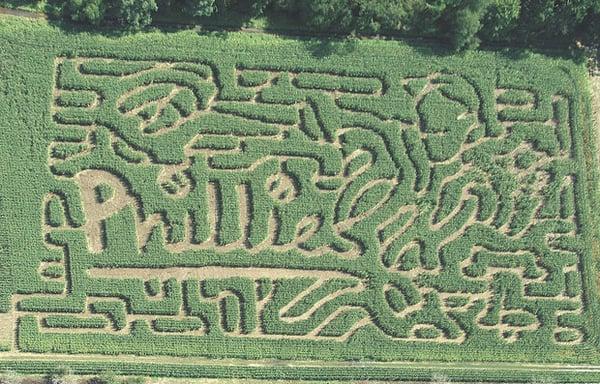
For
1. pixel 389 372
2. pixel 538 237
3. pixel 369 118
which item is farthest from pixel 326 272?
pixel 538 237

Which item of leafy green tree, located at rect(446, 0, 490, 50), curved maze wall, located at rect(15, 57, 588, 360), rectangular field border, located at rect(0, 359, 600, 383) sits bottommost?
rectangular field border, located at rect(0, 359, 600, 383)

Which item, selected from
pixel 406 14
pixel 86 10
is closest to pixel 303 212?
pixel 406 14

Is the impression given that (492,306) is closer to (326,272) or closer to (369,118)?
(326,272)

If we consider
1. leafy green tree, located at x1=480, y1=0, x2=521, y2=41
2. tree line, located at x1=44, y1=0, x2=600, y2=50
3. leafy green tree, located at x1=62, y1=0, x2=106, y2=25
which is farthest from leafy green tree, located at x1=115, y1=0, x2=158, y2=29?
leafy green tree, located at x1=480, y1=0, x2=521, y2=41

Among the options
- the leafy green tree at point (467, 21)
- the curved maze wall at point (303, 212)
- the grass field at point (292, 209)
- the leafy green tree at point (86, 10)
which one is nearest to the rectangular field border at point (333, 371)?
the grass field at point (292, 209)

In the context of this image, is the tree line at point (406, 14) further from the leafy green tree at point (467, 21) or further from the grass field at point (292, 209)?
the grass field at point (292, 209)

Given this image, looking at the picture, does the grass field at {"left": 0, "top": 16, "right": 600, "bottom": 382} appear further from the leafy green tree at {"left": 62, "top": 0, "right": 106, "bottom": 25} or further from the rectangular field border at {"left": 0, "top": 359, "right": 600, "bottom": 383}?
the leafy green tree at {"left": 62, "top": 0, "right": 106, "bottom": 25}

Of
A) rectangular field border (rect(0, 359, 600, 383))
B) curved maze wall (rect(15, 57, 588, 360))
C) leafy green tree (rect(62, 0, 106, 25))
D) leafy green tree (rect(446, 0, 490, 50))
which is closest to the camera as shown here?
rectangular field border (rect(0, 359, 600, 383))

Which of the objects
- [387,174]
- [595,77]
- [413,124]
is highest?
[595,77]
